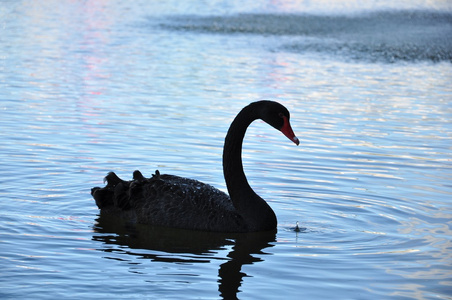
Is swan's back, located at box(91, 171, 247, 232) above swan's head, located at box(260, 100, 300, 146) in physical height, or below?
below

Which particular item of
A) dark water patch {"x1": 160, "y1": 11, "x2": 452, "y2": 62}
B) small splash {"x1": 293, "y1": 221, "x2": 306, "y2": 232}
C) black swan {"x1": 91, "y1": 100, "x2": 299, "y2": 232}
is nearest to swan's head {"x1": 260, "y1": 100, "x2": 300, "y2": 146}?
black swan {"x1": 91, "y1": 100, "x2": 299, "y2": 232}

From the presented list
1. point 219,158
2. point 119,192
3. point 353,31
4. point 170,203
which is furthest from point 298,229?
point 353,31

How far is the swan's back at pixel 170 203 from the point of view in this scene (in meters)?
6.95

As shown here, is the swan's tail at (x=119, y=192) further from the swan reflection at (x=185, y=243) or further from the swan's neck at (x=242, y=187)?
the swan's neck at (x=242, y=187)

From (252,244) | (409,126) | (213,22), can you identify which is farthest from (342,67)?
(252,244)

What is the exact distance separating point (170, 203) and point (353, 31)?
17931 mm

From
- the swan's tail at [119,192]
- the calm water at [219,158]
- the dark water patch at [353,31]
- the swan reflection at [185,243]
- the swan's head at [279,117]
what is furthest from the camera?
the dark water patch at [353,31]

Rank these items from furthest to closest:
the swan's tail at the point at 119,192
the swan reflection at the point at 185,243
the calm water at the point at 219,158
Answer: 1. the swan's tail at the point at 119,192
2. the swan reflection at the point at 185,243
3. the calm water at the point at 219,158

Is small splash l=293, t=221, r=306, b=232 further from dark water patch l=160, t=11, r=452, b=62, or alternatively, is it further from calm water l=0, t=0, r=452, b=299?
dark water patch l=160, t=11, r=452, b=62

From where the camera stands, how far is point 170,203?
6.99 metres

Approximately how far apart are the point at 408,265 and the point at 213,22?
2093 centimetres

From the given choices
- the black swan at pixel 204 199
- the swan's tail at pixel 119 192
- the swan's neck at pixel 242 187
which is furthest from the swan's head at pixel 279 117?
the swan's tail at pixel 119 192

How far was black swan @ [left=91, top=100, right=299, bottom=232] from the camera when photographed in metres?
6.93

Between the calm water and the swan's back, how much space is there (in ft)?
0.42
